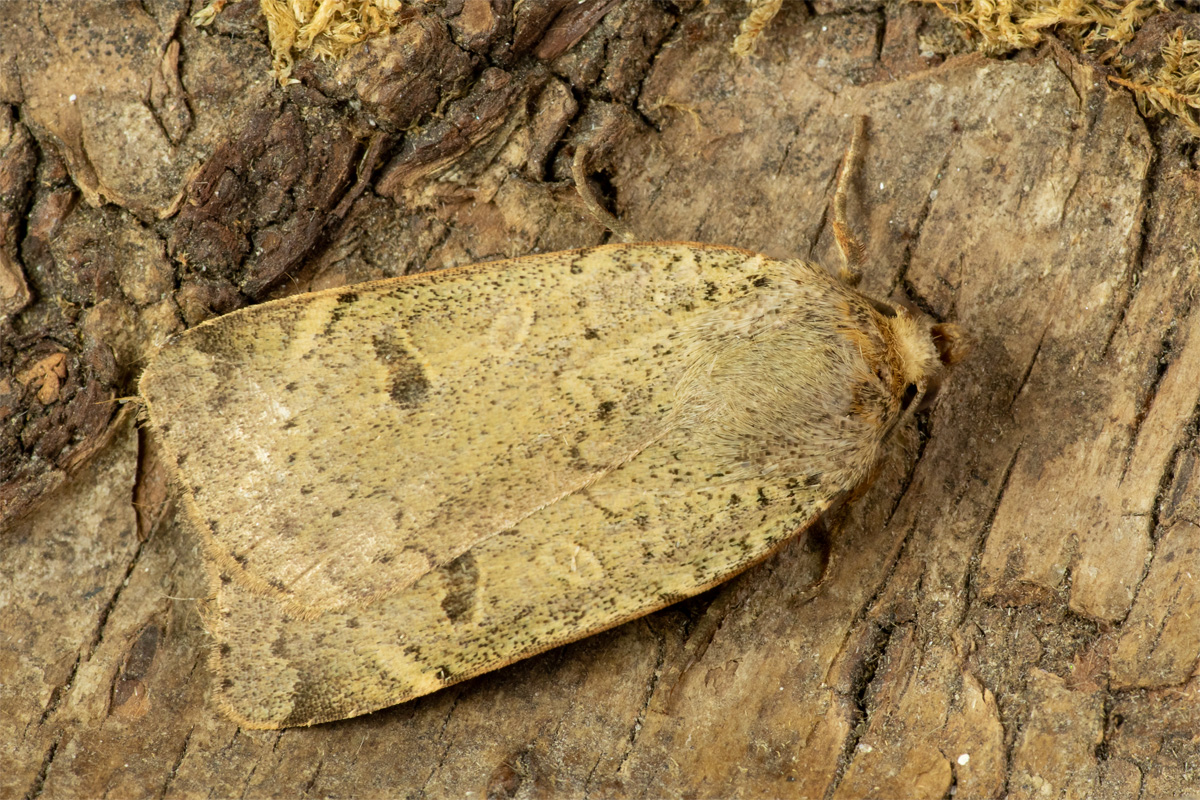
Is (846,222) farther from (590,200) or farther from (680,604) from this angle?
(680,604)

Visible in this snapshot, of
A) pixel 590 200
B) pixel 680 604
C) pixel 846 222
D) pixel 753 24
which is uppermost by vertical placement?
pixel 753 24

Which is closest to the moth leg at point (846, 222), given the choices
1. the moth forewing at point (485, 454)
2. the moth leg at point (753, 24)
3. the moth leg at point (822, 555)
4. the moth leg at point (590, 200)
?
the moth forewing at point (485, 454)

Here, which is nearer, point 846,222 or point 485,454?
point 485,454

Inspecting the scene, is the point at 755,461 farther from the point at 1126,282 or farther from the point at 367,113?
the point at 367,113

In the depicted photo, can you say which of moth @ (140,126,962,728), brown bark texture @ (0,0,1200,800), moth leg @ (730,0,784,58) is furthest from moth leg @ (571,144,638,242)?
moth leg @ (730,0,784,58)

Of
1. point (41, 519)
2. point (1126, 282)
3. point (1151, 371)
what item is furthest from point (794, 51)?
point (41, 519)

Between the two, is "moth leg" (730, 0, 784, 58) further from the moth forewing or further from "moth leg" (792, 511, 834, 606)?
"moth leg" (792, 511, 834, 606)

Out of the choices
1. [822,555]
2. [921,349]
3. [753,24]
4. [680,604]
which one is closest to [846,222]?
[921,349]
